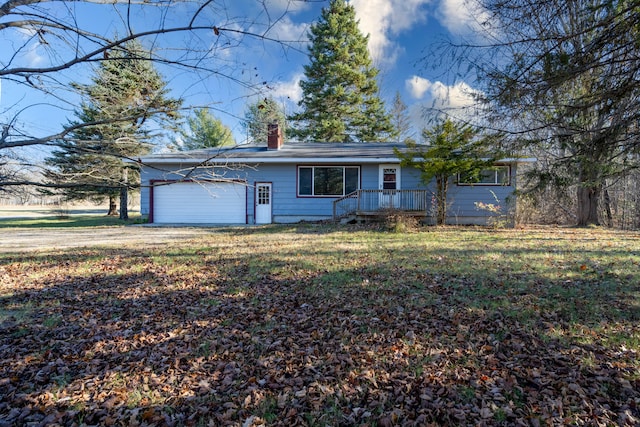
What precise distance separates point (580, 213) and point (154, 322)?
16774 millimetres

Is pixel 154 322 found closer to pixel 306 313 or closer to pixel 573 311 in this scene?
pixel 306 313

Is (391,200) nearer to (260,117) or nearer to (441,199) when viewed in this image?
(441,199)

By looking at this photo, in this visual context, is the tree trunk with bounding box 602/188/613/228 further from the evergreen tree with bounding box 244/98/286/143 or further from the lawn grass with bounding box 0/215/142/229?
the lawn grass with bounding box 0/215/142/229

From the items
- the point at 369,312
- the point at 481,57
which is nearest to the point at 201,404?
the point at 369,312

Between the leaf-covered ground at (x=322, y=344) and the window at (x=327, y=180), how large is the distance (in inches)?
330

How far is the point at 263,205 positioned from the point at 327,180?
3.06m

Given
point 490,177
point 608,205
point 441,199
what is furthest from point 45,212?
point 608,205

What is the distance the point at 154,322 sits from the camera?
3676 mm

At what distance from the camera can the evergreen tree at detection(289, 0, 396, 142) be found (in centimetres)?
2320

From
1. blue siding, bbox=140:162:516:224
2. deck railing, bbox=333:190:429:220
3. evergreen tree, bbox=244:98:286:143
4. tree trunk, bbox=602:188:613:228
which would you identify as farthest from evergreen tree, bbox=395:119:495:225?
tree trunk, bbox=602:188:613:228

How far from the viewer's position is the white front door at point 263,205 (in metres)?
14.4

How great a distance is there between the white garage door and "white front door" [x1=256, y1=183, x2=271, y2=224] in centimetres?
60

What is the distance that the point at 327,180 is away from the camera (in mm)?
14273

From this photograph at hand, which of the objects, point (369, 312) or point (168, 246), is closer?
point (369, 312)
